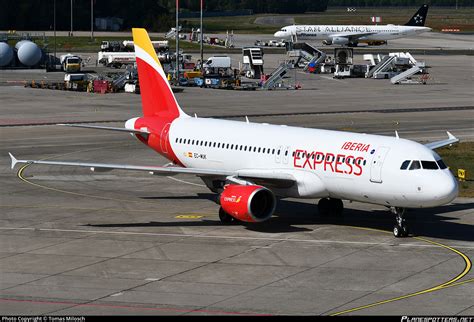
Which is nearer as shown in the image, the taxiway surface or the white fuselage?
the taxiway surface

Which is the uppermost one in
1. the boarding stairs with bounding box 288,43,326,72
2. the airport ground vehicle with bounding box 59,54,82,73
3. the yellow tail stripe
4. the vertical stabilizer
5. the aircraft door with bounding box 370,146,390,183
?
the yellow tail stripe

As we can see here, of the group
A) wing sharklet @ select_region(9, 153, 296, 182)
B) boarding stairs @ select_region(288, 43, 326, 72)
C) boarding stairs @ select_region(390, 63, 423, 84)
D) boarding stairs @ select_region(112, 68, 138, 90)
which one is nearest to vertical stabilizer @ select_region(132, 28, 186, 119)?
wing sharklet @ select_region(9, 153, 296, 182)

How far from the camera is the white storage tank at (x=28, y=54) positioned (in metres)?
164

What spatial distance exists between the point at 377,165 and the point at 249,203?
19.6 feet

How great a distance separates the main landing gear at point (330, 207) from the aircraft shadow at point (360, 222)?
0.27m

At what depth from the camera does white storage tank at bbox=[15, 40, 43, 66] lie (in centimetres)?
16412

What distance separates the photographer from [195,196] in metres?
57.1

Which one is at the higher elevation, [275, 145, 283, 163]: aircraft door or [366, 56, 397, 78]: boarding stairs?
[275, 145, 283, 163]: aircraft door

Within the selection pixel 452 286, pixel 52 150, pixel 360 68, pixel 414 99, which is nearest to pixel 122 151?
pixel 52 150

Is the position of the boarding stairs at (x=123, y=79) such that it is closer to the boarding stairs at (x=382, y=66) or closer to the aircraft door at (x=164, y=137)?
the boarding stairs at (x=382, y=66)

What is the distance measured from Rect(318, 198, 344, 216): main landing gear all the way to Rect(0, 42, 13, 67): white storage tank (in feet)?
395

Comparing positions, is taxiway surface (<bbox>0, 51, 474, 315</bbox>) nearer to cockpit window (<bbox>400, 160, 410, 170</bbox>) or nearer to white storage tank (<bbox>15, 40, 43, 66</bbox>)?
cockpit window (<bbox>400, 160, 410, 170</bbox>)

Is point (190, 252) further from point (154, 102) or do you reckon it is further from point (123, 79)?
point (123, 79)

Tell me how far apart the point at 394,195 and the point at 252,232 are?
23.2 feet
